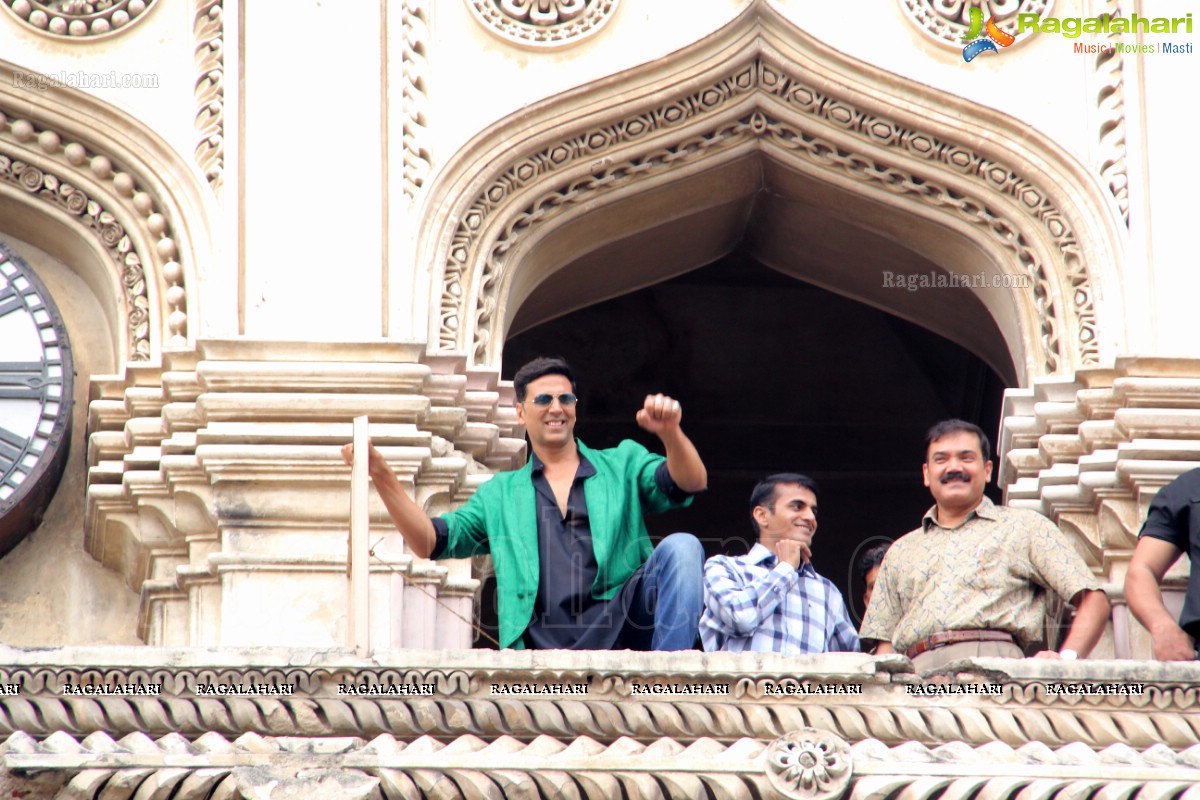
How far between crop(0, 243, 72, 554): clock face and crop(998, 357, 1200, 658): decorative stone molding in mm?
3704

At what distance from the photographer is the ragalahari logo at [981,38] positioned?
39.3ft

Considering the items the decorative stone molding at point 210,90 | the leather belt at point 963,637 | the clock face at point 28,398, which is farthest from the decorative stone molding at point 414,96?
the leather belt at point 963,637

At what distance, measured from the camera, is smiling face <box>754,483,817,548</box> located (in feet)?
32.0

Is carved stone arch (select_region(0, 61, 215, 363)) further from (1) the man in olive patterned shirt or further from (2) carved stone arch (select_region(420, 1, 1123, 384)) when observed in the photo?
(1) the man in olive patterned shirt

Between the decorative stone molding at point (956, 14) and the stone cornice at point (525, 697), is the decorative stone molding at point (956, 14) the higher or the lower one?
the higher one

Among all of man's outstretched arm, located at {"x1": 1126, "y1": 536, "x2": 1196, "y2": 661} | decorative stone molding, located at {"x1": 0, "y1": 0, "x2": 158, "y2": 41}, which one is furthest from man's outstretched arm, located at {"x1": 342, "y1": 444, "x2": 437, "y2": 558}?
decorative stone molding, located at {"x1": 0, "y1": 0, "x2": 158, "y2": 41}

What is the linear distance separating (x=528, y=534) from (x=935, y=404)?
6871 millimetres

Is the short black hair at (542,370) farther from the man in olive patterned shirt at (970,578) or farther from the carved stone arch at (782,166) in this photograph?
the carved stone arch at (782,166)

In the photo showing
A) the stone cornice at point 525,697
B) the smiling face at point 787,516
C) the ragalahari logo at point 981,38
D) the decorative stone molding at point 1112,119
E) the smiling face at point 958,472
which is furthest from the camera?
the ragalahari logo at point 981,38

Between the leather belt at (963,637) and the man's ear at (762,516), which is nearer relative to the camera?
the leather belt at (963,637)

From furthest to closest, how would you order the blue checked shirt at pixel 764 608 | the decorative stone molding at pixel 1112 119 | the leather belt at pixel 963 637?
the decorative stone molding at pixel 1112 119
the leather belt at pixel 963 637
the blue checked shirt at pixel 764 608

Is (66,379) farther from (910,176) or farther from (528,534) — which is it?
(910,176)

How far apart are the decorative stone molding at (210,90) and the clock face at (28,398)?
82 centimetres

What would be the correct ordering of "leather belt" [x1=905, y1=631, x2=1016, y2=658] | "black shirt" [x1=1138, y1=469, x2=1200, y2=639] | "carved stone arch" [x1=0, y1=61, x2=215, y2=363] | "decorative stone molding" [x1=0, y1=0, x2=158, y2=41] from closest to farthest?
"leather belt" [x1=905, y1=631, x2=1016, y2=658] → "black shirt" [x1=1138, y1=469, x2=1200, y2=639] → "carved stone arch" [x1=0, y1=61, x2=215, y2=363] → "decorative stone molding" [x1=0, y1=0, x2=158, y2=41]
